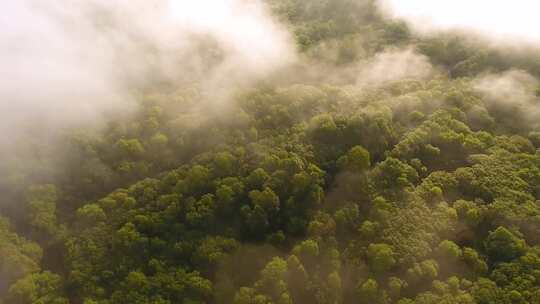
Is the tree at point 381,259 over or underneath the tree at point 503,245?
underneath

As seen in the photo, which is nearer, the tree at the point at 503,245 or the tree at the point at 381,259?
the tree at the point at 381,259

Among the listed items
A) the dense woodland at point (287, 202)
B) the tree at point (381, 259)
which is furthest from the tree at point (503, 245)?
the tree at point (381, 259)

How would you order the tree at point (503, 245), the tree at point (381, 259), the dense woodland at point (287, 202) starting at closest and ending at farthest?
the dense woodland at point (287, 202) → the tree at point (381, 259) → the tree at point (503, 245)

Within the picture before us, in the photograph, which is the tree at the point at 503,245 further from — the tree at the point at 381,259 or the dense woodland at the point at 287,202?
the tree at the point at 381,259

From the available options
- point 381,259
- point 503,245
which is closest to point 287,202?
point 381,259

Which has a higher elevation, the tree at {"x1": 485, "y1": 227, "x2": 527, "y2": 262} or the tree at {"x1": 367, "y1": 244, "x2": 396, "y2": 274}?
the tree at {"x1": 485, "y1": 227, "x2": 527, "y2": 262}

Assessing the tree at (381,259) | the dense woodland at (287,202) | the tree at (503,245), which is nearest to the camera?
the dense woodland at (287,202)

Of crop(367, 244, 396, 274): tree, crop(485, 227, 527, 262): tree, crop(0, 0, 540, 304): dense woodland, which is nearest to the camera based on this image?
crop(0, 0, 540, 304): dense woodland

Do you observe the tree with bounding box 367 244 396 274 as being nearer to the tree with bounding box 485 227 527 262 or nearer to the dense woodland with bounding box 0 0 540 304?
the dense woodland with bounding box 0 0 540 304

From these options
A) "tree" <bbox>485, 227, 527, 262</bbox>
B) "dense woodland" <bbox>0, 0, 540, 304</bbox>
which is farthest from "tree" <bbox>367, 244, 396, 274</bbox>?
"tree" <bbox>485, 227, 527, 262</bbox>

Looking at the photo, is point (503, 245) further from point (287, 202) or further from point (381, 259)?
point (287, 202)
